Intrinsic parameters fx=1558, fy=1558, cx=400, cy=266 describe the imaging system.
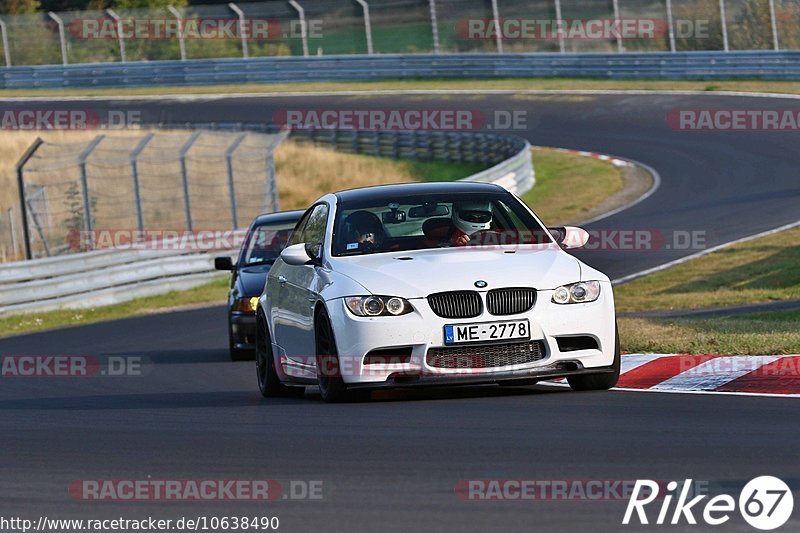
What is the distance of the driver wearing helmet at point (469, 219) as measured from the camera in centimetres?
1029

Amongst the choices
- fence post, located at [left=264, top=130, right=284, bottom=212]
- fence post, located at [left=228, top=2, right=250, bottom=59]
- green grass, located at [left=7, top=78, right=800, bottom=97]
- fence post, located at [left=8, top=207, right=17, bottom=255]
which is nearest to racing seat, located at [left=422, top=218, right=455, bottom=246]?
fence post, located at [left=264, top=130, right=284, bottom=212]

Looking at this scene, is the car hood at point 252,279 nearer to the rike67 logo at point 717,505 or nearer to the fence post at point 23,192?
the fence post at point 23,192

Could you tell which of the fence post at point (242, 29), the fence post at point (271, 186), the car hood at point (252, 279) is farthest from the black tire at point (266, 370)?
the fence post at point (242, 29)

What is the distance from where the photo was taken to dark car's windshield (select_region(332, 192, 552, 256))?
1021 cm

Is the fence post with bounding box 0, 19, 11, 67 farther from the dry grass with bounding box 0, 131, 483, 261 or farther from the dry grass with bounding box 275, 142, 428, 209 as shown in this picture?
the dry grass with bounding box 275, 142, 428, 209

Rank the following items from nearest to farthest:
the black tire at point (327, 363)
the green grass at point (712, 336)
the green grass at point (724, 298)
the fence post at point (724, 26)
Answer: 1. the black tire at point (327, 363)
2. the green grass at point (712, 336)
3. the green grass at point (724, 298)
4. the fence post at point (724, 26)

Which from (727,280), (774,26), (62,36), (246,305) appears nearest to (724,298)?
(727,280)

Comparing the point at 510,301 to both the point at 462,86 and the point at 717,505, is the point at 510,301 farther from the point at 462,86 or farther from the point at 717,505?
the point at 462,86

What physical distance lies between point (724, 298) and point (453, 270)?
9143mm

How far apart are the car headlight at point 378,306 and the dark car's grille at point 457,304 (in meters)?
0.16

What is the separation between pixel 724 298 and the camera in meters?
17.9

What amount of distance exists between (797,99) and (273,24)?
63.1ft

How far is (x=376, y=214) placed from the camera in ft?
34.6

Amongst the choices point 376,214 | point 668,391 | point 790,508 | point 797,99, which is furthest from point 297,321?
point 797,99
